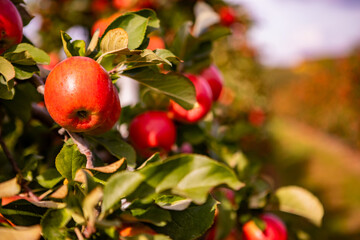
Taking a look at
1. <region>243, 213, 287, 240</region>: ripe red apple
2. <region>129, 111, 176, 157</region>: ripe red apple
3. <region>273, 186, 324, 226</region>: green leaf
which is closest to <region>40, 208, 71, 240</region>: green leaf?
<region>129, 111, 176, 157</region>: ripe red apple

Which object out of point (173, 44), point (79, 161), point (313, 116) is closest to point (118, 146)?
point (79, 161)

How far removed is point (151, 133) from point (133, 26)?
0.34 meters

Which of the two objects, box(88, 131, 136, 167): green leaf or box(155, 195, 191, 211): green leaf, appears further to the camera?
box(88, 131, 136, 167): green leaf

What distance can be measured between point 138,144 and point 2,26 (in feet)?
1.61

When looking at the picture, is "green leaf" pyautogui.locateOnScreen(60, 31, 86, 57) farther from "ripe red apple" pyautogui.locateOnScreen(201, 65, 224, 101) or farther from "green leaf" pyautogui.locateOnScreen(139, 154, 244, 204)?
"ripe red apple" pyautogui.locateOnScreen(201, 65, 224, 101)

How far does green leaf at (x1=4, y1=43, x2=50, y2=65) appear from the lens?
0.58 metres

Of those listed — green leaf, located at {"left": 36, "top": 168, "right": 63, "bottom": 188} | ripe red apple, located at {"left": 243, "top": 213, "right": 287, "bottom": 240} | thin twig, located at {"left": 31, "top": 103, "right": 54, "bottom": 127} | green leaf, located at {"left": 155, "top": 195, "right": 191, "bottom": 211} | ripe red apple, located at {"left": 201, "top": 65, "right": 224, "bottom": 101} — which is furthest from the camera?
ripe red apple, located at {"left": 201, "top": 65, "right": 224, "bottom": 101}

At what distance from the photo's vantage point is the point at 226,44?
11.6 ft

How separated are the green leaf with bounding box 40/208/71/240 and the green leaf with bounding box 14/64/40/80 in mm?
284

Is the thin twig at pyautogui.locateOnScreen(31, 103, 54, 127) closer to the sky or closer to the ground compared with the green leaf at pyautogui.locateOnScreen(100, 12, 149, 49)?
closer to the ground

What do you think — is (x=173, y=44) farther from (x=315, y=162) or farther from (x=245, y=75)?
(x=315, y=162)

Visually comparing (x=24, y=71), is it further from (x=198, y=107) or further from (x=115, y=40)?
(x=198, y=107)

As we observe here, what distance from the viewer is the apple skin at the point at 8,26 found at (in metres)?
0.58

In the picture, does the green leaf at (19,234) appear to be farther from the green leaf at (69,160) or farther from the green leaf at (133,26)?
the green leaf at (133,26)
